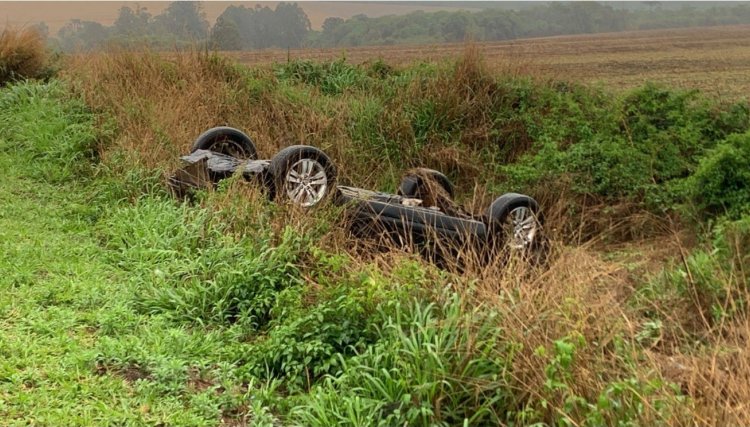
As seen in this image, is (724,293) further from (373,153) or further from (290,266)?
(373,153)

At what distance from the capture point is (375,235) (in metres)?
6.76

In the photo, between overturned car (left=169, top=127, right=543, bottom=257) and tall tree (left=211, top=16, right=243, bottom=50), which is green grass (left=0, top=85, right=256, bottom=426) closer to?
overturned car (left=169, top=127, right=543, bottom=257)

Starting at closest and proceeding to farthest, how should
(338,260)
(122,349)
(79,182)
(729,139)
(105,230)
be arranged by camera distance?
(122,349) → (338,260) → (105,230) → (729,139) → (79,182)

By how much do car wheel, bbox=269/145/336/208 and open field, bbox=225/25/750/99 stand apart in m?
5.67

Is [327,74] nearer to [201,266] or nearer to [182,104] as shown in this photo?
[182,104]

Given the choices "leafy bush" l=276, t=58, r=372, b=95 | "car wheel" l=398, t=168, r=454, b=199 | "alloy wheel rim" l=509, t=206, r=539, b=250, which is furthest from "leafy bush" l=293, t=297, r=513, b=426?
"leafy bush" l=276, t=58, r=372, b=95

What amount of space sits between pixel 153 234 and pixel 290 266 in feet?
5.76

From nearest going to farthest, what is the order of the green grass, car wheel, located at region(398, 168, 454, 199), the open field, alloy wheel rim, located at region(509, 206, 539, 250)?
the green grass → alloy wheel rim, located at region(509, 206, 539, 250) → car wheel, located at region(398, 168, 454, 199) → the open field

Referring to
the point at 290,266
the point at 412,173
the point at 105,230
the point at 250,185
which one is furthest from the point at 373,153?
the point at 290,266

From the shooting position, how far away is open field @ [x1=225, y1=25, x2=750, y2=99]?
42.9 ft

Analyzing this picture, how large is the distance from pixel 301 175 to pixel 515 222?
7.50 feet

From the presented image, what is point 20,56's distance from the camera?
14.8 meters

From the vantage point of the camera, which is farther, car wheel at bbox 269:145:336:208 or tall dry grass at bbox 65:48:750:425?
car wheel at bbox 269:145:336:208

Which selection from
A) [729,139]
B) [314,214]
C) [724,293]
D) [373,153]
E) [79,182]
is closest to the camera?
[724,293]
